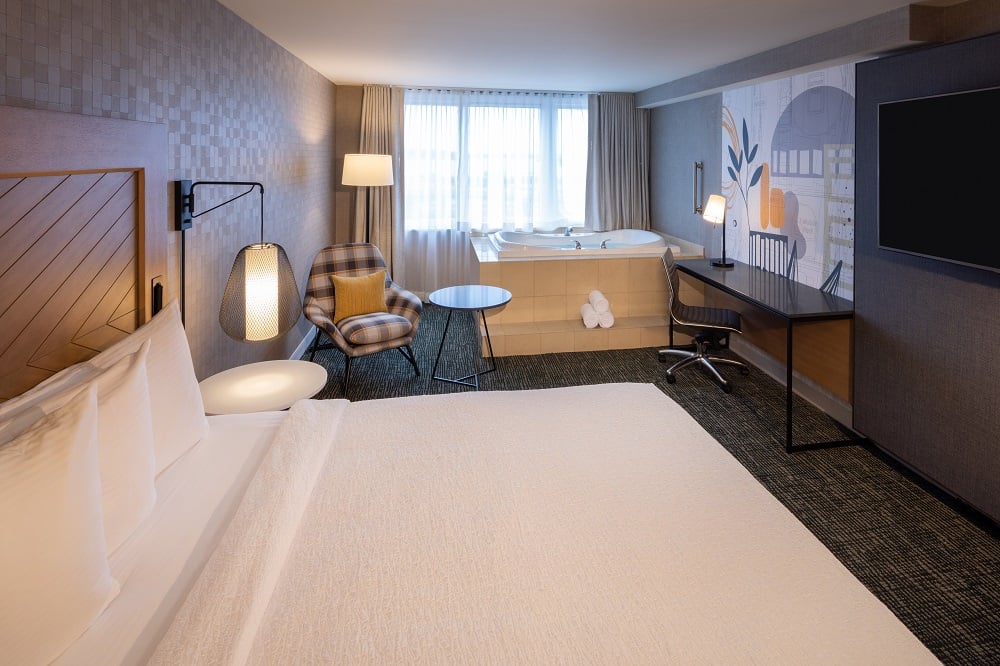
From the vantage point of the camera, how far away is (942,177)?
279 centimetres

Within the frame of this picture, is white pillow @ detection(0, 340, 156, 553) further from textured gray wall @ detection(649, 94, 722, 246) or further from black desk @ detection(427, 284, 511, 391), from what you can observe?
textured gray wall @ detection(649, 94, 722, 246)

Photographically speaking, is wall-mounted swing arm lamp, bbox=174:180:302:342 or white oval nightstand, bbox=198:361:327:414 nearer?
white oval nightstand, bbox=198:361:327:414

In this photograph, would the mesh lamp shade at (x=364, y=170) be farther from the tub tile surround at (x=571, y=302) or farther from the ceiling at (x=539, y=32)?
the tub tile surround at (x=571, y=302)

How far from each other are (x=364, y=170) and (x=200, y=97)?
2.90 meters

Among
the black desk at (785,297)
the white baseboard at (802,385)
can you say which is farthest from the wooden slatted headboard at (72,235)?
the white baseboard at (802,385)

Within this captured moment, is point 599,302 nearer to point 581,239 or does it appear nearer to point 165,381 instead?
point 581,239

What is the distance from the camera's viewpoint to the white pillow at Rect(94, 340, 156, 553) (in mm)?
Answer: 1499

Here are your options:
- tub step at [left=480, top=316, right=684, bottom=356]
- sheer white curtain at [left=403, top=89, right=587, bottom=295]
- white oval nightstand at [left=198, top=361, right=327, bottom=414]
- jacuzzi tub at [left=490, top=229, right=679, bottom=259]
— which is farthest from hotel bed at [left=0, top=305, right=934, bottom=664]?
sheer white curtain at [left=403, top=89, right=587, bottom=295]

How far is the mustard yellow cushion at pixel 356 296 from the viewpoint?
4625 mm

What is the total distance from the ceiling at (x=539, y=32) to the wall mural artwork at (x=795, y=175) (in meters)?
0.40

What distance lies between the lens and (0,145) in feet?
4.63

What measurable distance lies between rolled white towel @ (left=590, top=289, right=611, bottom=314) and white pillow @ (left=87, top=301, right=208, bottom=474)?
366 cm

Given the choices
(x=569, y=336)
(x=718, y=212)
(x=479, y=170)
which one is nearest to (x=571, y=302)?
(x=569, y=336)

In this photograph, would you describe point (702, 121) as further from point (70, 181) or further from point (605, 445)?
point (70, 181)
